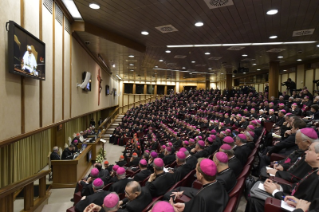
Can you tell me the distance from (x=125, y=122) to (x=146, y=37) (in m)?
9.88

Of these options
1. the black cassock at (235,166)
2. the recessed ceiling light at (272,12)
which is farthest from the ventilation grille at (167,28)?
the black cassock at (235,166)

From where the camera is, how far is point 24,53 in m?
3.77

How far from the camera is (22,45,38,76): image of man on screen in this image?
3.78 m

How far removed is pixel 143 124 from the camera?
1457cm

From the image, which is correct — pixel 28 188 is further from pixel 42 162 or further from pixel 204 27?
pixel 204 27

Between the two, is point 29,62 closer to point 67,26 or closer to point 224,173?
point 67,26

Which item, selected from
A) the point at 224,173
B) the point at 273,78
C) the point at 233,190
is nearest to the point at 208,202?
the point at 233,190

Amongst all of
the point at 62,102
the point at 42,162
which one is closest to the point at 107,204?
the point at 62,102

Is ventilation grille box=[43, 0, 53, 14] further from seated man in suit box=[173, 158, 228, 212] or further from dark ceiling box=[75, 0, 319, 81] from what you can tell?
seated man in suit box=[173, 158, 228, 212]

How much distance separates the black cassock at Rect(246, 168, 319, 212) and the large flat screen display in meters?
4.27

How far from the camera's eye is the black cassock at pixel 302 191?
2.00 meters

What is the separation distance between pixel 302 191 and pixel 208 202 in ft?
3.52

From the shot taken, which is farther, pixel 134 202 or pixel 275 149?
pixel 275 149

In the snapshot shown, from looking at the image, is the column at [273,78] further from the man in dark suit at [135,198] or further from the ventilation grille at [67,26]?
the man in dark suit at [135,198]
